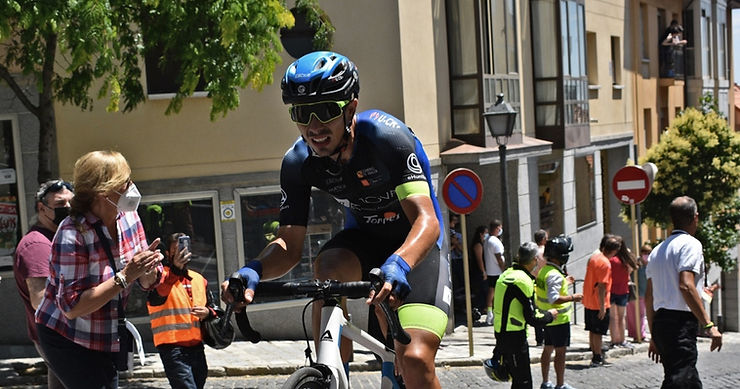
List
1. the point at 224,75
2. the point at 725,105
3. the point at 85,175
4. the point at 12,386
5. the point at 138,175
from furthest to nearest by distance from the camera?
the point at 725,105, the point at 138,175, the point at 224,75, the point at 12,386, the point at 85,175

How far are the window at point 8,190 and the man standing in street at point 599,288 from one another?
788 centimetres

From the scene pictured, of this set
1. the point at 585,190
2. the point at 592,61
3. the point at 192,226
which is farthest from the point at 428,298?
the point at 592,61

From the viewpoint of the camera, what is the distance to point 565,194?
82.8ft

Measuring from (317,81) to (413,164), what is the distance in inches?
25.6

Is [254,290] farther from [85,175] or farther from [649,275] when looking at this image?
[649,275]

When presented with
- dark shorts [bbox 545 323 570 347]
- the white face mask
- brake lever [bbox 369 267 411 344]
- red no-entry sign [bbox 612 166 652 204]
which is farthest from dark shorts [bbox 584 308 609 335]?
brake lever [bbox 369 267 411 344]

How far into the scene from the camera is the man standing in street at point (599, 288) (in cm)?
Answer: 1419

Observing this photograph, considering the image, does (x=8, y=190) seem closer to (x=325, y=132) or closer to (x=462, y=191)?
(x=462, y=191)

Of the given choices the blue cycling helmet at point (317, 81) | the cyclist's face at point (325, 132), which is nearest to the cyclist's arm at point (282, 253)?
the cyclist's face at point (325, 132)

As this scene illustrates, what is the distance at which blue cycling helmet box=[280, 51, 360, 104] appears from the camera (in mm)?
4672

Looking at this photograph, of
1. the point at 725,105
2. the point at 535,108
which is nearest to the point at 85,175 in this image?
the point at 535,108

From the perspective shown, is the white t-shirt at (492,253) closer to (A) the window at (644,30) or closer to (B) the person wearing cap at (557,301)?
(B) the person wearing cap at (557,301)

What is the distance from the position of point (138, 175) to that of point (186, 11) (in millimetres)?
3716

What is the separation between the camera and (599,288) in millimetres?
14227
